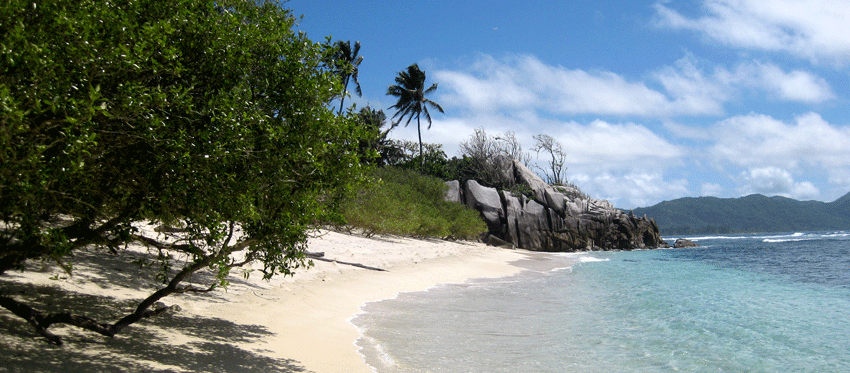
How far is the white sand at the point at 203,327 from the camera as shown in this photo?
547 cm

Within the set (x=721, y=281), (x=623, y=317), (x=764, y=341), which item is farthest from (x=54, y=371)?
(x=721, y=281)

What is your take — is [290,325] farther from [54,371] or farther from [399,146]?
[399,146]

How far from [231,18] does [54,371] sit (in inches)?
156

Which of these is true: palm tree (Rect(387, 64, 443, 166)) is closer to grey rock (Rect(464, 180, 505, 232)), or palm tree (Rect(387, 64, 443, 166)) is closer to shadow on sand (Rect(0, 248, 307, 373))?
grey rock (Rect(464, 180, 505, 232))

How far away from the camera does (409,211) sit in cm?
2830

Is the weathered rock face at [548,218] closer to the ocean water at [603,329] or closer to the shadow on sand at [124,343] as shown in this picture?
the ocean water at [603,329]

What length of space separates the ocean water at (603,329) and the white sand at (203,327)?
747 millimetres

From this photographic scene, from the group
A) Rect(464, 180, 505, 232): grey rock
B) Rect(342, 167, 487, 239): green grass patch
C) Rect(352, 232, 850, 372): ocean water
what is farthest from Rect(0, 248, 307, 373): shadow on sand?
Rect(464, 180, 505, 232): grey rock

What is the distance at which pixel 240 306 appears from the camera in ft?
30.7

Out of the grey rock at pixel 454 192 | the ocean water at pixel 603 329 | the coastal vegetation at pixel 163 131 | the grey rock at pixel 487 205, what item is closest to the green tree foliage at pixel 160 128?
the coastal vegetation at pixel 163 131

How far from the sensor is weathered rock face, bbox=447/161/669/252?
41.6 metres

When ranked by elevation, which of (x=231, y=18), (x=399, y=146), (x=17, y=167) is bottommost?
(x=17, y=167)

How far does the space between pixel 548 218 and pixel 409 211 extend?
62.8 feet

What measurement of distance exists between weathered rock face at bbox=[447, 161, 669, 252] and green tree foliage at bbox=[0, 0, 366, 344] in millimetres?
35055
